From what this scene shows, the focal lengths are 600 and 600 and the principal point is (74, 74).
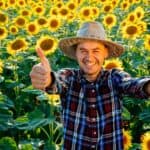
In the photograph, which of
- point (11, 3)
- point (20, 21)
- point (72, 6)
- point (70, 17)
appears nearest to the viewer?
point (20, 21)

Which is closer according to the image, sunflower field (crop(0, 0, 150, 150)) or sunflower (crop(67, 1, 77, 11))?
sunflower field (crop(0, 0, 150, 150))

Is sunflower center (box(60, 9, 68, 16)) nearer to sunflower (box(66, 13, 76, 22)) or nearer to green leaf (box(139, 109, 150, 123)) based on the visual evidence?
sunflower (box(66, 13, 76, 22))

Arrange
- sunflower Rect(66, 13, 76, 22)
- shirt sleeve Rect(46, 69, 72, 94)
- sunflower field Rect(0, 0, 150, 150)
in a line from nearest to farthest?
shirt sleeve Rect(46, 69, 72, 94), sunflower field Rect(0, 0, 150, 150), sunflower Rect(66, 13, 76, 22)

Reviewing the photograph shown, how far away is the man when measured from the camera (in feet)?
12.2

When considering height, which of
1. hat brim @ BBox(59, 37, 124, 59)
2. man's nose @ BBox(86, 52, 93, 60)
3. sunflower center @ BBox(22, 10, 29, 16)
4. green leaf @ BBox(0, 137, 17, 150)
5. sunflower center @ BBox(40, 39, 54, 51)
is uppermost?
sunflower center @ BBox(22, 10, 29, 16)

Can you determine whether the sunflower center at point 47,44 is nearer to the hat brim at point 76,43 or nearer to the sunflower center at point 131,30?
the sunflower center at point 131,30

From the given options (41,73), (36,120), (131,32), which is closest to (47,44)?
(131,32)

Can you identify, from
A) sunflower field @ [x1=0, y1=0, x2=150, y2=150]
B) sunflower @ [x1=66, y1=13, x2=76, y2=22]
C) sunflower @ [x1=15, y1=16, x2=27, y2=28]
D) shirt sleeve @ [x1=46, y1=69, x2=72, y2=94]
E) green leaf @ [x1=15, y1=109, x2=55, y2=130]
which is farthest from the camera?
sunflower @ [x1=66, y1=13, x2=76, y2=22]

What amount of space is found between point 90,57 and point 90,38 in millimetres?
123

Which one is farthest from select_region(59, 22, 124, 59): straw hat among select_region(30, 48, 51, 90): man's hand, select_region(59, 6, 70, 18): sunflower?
select_region(59, 6, 70, 18): sunflower

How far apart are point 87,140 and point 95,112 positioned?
0.59 ft

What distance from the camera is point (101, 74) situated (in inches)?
148

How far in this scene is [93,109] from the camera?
12.2ft

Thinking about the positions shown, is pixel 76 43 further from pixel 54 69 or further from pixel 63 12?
pixel 63 12
